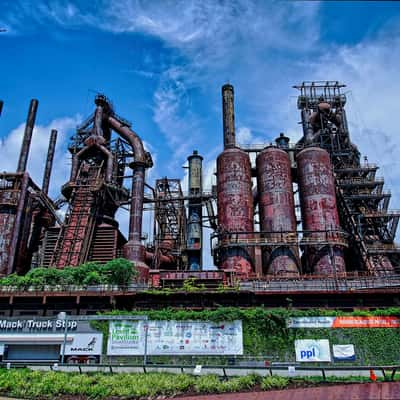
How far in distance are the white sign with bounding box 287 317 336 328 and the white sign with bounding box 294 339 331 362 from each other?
3.44 feet

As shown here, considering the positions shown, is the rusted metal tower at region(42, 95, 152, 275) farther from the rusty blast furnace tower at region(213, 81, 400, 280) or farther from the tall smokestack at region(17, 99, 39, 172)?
the rusty blast furnace tower at region(213, 81, 400, 280)

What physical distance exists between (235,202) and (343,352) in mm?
19517

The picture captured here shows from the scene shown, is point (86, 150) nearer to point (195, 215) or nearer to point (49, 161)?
point (49, 161)

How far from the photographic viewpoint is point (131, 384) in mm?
15961

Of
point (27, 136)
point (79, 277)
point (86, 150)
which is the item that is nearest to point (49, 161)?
point (27, 136)

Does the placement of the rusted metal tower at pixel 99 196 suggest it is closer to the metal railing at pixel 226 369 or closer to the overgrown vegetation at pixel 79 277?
the overgrown vegetation at pixel 79 277

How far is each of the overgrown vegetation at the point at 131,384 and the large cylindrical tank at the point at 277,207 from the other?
22.5m

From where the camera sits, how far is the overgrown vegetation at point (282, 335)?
86.1ft

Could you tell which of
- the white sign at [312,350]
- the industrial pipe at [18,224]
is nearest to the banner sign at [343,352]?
the white sign at [312,350]

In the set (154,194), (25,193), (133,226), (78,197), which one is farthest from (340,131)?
(25,193)

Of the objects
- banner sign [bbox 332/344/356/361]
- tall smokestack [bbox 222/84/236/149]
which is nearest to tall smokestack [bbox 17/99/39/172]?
tall smokestack [bbox 222/84/236/149]

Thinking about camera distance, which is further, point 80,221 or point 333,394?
point 80,221

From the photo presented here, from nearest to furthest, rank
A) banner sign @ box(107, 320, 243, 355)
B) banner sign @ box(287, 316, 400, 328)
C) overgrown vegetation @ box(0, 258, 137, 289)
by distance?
banner sign @ box(107, 320, 243, 355)
banner sign @ box(287, 316, 400, 328)
overgrown vegetation @ box(0, 258, 137, 289)

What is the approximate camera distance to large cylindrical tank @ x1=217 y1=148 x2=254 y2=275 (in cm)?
3859
